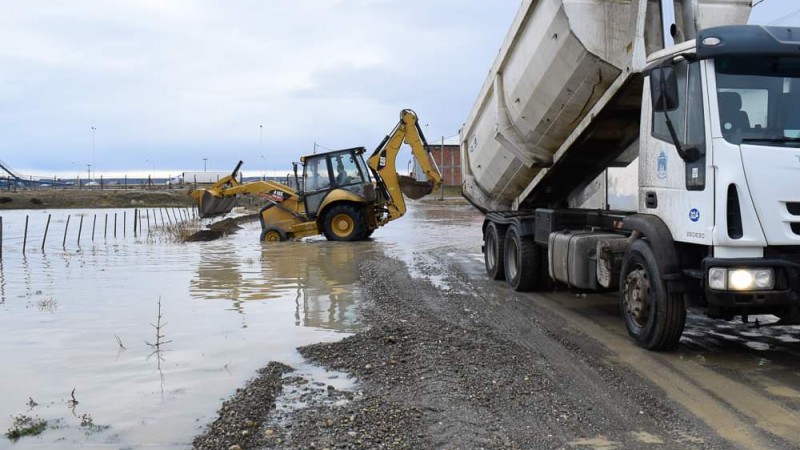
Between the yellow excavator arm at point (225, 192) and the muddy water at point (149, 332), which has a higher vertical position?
the yellow excavator arm at point (225, 192)

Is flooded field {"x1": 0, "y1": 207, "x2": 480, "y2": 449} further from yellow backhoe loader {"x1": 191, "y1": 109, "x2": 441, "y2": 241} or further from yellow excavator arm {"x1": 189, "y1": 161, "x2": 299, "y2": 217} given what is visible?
yellow excavator arm {"x1": 189, "y1": 161, "x2": 299, "y2": 217}

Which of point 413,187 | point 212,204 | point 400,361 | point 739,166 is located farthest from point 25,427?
point 212,204

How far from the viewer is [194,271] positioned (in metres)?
14.0

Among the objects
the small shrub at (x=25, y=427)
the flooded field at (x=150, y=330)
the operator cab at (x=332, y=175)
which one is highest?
the operator cab at (x=332, y=175)

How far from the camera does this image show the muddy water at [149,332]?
5.24 meters

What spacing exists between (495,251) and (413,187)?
28.3 ft

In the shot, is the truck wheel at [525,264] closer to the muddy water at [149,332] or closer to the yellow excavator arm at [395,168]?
the muddy water at [149,332]

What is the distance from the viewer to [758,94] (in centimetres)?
581

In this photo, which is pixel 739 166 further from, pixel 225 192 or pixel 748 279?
pixel 225 192

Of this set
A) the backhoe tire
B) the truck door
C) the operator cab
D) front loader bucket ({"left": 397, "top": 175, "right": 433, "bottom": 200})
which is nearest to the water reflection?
the backhoe tire

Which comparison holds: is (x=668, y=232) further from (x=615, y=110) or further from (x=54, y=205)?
(x=54, y=205)

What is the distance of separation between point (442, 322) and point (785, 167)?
12.8 feet

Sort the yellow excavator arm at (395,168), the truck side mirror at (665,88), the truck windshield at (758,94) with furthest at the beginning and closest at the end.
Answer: the yellow excavator arm at (395,168) → the truck side mirror at (665,88) → the truck windshield at (758,94)

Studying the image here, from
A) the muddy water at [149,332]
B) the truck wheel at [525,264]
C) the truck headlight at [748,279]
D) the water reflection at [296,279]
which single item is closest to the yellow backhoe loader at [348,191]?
the water reflection at [296,279]
